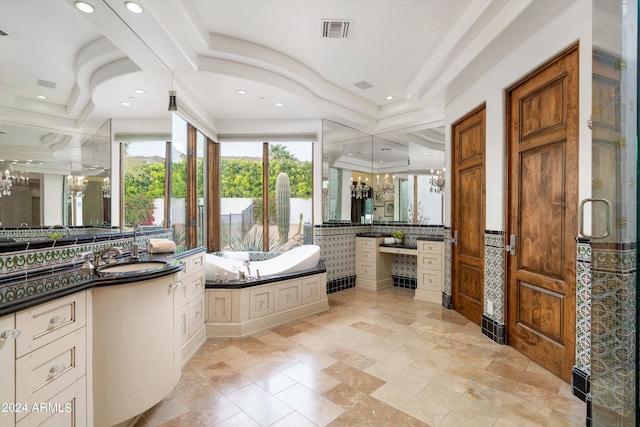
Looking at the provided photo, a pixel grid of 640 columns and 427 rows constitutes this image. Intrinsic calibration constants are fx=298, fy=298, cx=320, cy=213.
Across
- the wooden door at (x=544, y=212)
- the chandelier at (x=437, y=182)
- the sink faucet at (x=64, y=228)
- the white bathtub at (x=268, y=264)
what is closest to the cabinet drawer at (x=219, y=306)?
the white bathtub at (x=268, y=264)

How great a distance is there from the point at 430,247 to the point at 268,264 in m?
2.44

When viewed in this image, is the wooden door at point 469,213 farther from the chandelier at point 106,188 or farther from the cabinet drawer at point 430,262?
the chandelier at point 106,188

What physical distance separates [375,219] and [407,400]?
3797 mm

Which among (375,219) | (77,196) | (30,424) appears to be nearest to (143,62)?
(77,196)

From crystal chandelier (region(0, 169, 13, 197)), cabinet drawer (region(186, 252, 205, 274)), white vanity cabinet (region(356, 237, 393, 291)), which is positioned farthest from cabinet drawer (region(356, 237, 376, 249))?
crystal chandelier (region(0, 169, 13, 197))

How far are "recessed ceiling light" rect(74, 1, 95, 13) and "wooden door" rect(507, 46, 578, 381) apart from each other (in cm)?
334

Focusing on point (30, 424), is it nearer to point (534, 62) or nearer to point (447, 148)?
point (534, 62)

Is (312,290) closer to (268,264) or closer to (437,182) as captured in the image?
(268,264)

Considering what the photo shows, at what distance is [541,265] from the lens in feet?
8.24

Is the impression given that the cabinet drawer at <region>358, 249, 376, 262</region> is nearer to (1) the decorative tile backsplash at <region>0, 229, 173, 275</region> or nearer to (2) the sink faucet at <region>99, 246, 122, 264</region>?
(1) the decorative tile backsplash at <region>0, 229, 173, 275</region>

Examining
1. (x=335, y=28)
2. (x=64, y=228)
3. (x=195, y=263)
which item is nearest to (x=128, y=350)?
(x=64, y=228)

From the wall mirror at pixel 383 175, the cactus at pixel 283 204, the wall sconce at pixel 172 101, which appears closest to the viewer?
the wall sconce at pixel 172 101

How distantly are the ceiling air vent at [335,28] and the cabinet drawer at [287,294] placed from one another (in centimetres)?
268

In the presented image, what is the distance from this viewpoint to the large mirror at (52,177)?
1532 millimetres
